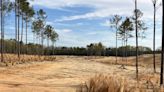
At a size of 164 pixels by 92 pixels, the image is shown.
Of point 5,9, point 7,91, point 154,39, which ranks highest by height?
point 5,9

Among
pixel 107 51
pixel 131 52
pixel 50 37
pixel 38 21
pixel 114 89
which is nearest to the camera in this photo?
pixel 114 89

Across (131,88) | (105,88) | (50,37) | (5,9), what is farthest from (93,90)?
(50,37)

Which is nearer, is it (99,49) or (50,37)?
(50,37)

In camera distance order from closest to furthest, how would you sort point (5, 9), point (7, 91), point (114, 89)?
point (114, 89), point (7, 91), point (5, 9)

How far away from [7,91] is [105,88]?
6121mm

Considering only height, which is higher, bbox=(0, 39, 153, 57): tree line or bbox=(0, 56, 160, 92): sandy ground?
bbox=(0, 39, 153, 57): tree line

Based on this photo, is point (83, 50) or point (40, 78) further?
point (83, 50)

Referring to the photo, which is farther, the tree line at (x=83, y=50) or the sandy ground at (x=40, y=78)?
the tree line at (x=83, y=50)

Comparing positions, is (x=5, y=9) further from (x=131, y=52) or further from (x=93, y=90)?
(x=131, y=52)

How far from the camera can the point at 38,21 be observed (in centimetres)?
7181

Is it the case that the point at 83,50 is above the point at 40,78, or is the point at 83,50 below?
above

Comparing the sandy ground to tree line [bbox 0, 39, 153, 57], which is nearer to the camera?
the sandy ground

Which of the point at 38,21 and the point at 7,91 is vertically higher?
the point at 38,21

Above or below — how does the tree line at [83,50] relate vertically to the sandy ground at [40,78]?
above
